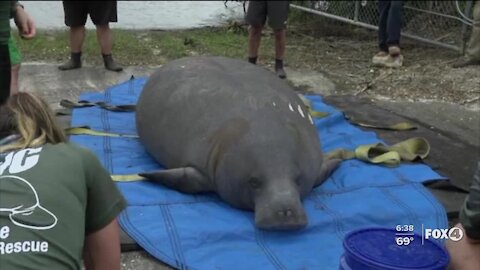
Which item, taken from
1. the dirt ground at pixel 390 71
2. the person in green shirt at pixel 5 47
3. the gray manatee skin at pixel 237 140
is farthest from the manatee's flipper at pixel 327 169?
the dirt ground at pixel 390 71

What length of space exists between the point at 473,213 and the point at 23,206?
1179 mm

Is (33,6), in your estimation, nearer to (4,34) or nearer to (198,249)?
(4,34)

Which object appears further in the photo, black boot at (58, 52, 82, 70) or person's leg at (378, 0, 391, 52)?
person's leg at (378, 0, 391, 52)

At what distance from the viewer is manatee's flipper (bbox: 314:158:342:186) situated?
402cm

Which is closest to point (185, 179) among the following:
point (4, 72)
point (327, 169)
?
point (327, 169)

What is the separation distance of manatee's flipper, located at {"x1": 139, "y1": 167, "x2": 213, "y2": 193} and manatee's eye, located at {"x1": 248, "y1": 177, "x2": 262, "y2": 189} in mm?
322

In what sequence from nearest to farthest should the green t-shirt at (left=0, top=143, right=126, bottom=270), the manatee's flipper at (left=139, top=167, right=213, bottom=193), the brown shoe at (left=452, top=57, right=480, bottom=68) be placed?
1. the green t-shirt at (left=0, top=143, right=126, bottom=270)
2. the manatee's flipper at (left=139, top=167, right=213, bottom=193)
3. the brown shoe at (left=452, top=57, right=480, bottom=68)

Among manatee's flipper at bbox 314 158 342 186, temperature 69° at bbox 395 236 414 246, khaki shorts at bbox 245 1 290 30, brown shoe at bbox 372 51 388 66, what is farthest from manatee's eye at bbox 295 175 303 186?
brown shoe at bbox 372 51 388 66

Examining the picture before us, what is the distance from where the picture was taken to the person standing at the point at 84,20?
6805mm

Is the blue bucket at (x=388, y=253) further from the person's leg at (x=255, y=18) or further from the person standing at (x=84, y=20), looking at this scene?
the person standing at (x=84, y=20)

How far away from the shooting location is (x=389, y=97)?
6.48 meters

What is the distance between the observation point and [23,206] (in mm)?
1678

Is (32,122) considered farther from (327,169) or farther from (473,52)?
(473,52)

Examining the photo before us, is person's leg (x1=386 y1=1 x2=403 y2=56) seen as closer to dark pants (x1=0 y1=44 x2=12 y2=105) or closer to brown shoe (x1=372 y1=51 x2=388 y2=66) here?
brown shoe (x1=372 y1=51 x2=388 y2=66)
